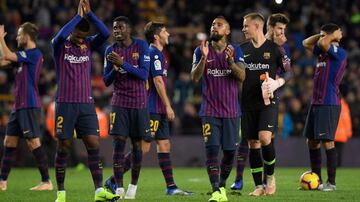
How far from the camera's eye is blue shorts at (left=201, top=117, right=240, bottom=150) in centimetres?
1194

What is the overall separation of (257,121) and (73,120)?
2.87m

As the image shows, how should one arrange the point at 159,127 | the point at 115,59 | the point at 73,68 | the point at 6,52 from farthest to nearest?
the point at 159,127 < the point at 6,52 < the point at 115,59 < the point at 73,68

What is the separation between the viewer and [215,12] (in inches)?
1096

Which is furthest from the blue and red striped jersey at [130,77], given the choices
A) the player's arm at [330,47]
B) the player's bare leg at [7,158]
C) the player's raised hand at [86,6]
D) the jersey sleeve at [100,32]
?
the player's arm at [330,47]

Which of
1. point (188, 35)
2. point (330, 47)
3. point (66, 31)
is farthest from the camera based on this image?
point (188, 35)

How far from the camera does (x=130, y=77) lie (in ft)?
41.1

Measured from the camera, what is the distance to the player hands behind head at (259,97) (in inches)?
508

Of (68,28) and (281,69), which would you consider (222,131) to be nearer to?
(281,69)

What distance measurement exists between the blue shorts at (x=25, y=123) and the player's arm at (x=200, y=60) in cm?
369

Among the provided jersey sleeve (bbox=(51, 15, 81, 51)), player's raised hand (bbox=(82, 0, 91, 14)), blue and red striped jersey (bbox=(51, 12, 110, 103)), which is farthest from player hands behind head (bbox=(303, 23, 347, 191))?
jersey sleeve (bbox=(51, 15, 81, 51))

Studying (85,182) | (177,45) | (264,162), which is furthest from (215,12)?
(264,162)

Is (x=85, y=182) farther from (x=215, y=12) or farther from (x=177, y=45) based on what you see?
(x=215, y=12)

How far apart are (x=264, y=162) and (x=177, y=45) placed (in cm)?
1295

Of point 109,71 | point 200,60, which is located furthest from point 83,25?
point 200,60
